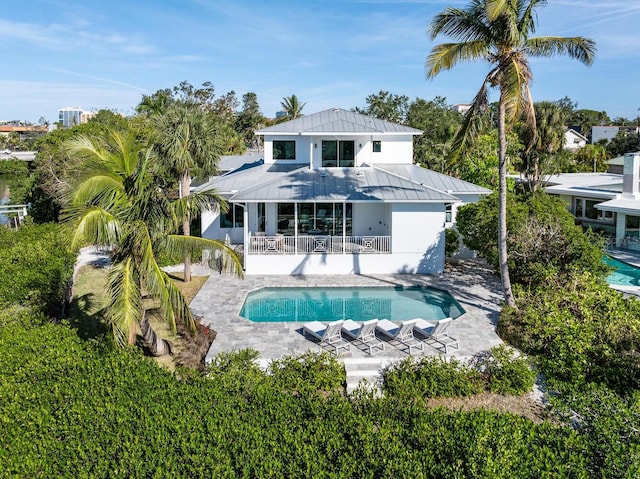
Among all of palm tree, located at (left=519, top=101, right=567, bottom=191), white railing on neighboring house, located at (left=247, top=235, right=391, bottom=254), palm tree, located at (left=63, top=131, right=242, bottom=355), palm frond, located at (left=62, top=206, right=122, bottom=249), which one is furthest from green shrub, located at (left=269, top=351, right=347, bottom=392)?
palm tree, located at (left=519, top=101, right=567, bottom=191)

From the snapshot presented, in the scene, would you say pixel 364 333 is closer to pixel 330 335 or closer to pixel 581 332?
pixel 330 335

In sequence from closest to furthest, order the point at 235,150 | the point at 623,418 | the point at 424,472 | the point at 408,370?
the point at 424,472, the point at 623,418, the point at 408,370, the point at 235,150

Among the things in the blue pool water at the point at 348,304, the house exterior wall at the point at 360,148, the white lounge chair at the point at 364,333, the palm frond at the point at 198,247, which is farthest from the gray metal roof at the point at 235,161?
the palm frond at the point at 198,247

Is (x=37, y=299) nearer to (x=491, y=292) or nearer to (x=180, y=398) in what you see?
(x=180, y=398)

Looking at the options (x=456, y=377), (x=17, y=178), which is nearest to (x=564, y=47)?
(x=456, y=377)

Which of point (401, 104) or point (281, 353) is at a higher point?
point (401, 104)

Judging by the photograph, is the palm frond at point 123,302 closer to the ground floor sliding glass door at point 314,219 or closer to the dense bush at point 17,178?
the ground floor sliding glass door at point 314,219

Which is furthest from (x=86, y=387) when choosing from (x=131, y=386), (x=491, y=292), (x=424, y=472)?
(x=491, y=292)
